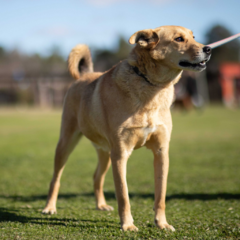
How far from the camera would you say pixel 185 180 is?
654 centimetres

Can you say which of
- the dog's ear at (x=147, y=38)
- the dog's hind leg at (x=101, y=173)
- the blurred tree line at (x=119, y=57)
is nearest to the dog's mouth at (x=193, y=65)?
the dog's ear at (x=147, y=38)

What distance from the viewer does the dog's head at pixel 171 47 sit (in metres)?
3.47

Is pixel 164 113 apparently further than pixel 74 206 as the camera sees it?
No

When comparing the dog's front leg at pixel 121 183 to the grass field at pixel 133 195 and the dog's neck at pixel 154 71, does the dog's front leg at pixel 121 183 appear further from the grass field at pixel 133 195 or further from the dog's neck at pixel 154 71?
the dog's neck at pixel 154 71

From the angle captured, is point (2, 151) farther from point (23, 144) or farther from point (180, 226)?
point (180, 226)

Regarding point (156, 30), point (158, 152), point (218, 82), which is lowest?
point (218, 82)

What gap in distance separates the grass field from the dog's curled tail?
211 centimetres

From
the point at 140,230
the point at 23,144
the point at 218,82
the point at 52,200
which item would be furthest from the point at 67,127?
the point at 218,82

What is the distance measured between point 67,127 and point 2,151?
6.86 meters

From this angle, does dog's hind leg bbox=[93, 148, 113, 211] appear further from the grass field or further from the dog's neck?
the dog's neck

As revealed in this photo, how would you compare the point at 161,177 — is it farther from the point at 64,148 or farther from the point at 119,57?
the point at 119,57

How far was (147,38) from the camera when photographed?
360 centimetres

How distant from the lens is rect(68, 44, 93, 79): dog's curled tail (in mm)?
5107

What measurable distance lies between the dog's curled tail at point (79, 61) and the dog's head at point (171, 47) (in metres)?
1.74
